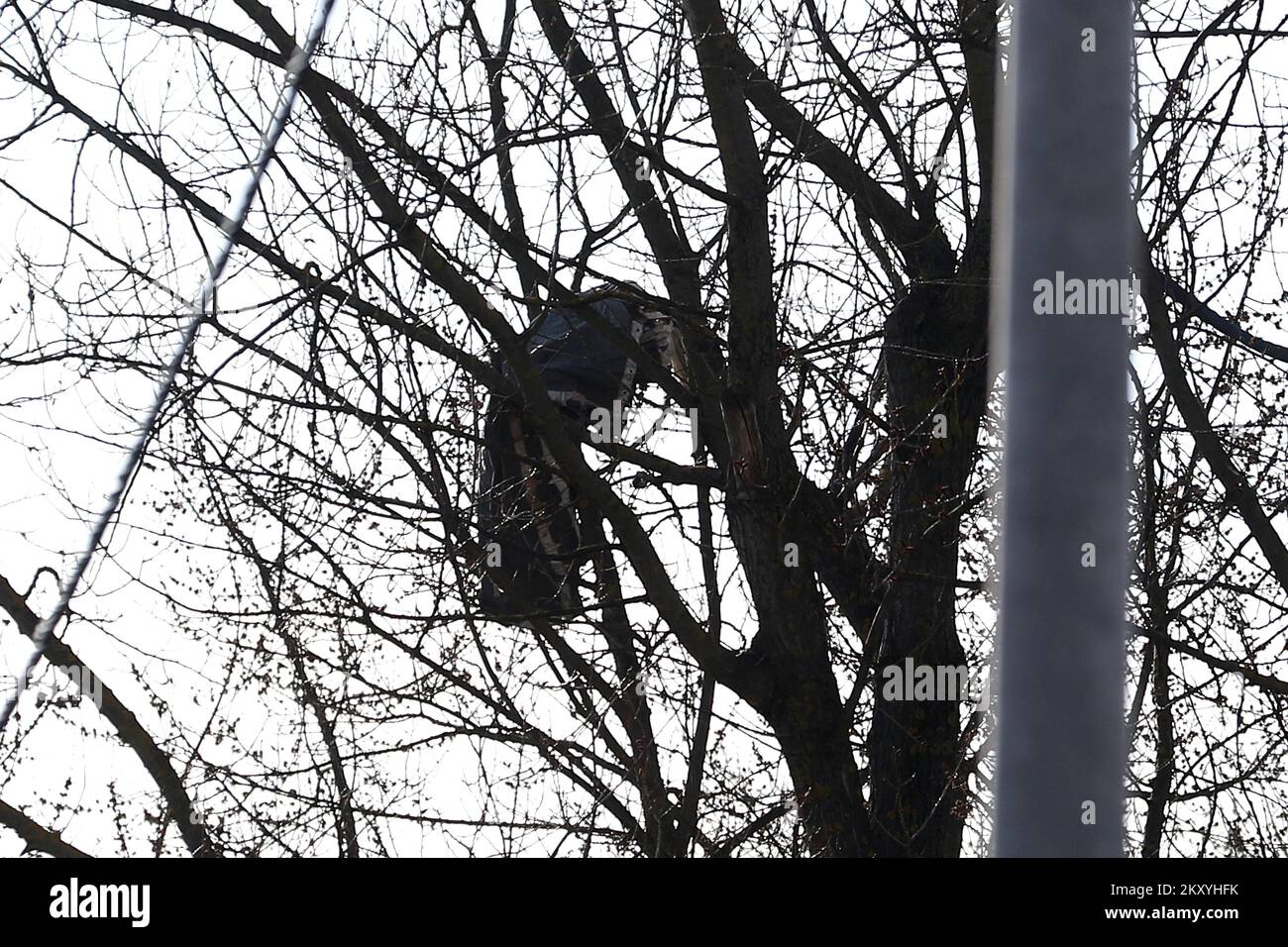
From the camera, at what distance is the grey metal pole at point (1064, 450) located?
1656mm

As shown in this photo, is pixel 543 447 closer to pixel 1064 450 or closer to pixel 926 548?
pixel 926 548

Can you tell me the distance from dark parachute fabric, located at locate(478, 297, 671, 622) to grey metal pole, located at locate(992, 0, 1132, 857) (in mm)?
3962

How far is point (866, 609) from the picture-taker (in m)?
6.43

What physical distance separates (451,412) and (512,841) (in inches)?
77.8

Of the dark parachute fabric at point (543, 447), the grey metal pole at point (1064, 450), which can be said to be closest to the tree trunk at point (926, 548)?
the dark parachute fabric at point (543, 447)

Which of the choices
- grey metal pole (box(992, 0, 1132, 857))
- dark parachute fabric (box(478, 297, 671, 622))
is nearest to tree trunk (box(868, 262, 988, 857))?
dark parachute fabric (box(478, 297, 671, 622))

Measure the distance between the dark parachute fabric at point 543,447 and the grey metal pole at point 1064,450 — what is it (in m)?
3.96

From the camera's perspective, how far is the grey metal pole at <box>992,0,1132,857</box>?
1656 mm
